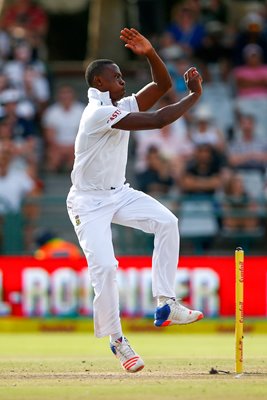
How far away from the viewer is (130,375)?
9539mm

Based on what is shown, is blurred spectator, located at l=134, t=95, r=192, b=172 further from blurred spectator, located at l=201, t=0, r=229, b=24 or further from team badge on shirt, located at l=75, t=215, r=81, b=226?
team badge on shirt, located at l=75, t=215, r=81, b=226

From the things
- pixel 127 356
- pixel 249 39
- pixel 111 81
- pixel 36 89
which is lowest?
pixel 127 356

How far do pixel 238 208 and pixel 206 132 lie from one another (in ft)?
4.88

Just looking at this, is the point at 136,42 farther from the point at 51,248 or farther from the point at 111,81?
the point at 51,248

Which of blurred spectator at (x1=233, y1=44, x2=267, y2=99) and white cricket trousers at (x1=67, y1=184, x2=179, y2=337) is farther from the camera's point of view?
blurred spectator at (x1=233, y1=44, x2=267, y2=99)

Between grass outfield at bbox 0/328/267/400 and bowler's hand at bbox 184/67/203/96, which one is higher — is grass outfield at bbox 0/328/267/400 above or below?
below

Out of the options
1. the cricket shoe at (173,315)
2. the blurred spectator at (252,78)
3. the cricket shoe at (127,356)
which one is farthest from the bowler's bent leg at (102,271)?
the blurred spectator at (252,78)

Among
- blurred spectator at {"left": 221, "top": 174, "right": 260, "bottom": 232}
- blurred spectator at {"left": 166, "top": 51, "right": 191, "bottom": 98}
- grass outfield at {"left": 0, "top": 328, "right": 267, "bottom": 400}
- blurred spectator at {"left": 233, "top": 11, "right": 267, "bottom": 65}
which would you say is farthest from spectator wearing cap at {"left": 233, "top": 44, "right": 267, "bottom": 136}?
grass outfield at {"left": 0, "top": 328, "right": 267, "bottom": 400}

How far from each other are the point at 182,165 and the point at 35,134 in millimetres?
2413

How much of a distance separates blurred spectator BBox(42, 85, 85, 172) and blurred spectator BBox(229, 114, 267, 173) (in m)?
2.29

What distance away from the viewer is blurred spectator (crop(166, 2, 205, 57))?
62.3ft

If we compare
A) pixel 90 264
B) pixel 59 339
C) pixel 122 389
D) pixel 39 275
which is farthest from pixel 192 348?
pixel 122 389

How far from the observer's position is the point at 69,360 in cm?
1132

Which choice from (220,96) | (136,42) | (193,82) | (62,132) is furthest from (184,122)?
(193,82)
